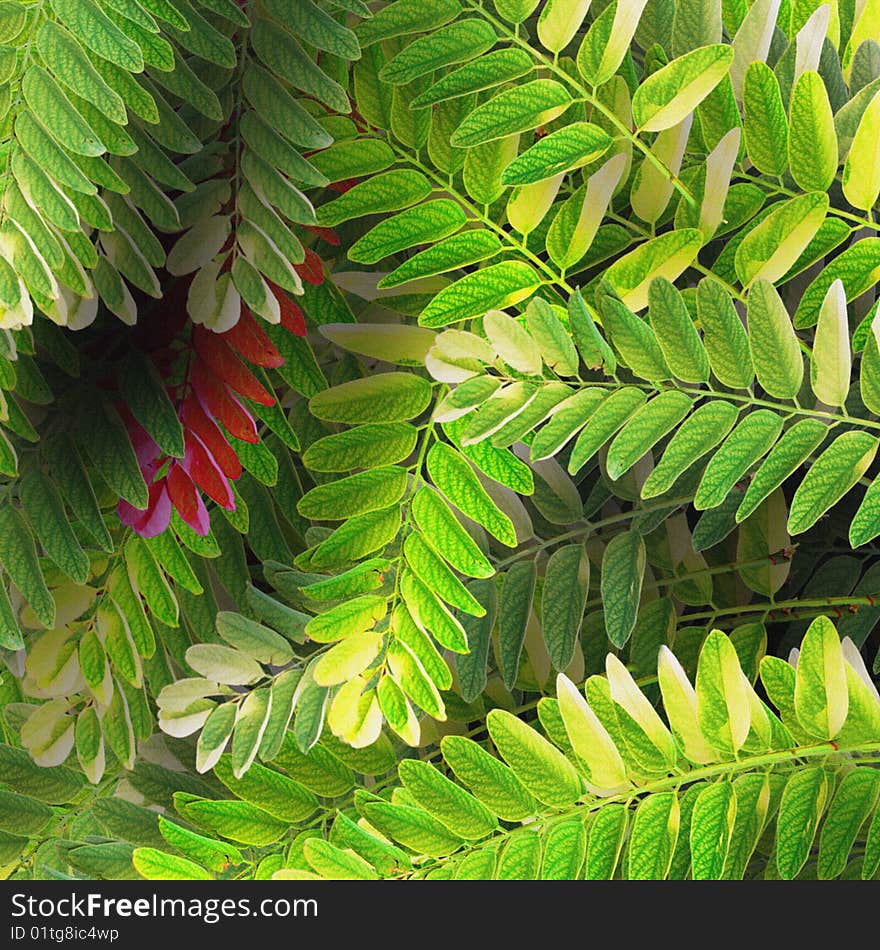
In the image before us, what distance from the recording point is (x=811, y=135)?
0.27 m

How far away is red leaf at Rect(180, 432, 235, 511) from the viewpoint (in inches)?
12.2

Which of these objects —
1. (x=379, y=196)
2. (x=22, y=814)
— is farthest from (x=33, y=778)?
(x=379, y=196)

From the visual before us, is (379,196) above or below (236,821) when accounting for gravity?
above

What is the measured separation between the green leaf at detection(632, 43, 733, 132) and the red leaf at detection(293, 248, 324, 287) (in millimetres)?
106

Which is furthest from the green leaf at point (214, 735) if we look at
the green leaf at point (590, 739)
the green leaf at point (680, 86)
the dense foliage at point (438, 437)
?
the green leaf at point (680, 86)

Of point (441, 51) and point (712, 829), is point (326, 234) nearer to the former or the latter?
point (441, 51)

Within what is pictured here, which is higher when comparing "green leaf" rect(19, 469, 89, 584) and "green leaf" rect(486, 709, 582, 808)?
"green leaf" rect(19, 469, 89, 584)

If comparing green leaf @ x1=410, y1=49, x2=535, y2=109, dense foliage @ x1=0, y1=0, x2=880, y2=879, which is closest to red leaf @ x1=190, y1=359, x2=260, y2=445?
dense foliage @ x1=0, y1=0, x2=880, y2=879

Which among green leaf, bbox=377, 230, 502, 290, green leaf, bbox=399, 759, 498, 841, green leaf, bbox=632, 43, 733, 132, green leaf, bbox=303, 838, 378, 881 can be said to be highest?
green leaf, bbox=632, 43, 733, 132

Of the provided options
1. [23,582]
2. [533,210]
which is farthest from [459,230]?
[23,582]

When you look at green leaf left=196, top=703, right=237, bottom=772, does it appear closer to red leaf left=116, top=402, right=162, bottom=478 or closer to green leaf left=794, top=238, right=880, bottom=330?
red leaf left=116, top=402, right=162, bottom=478

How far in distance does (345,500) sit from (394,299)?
7 cm

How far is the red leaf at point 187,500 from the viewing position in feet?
1.03

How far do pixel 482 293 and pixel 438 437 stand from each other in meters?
0.05
